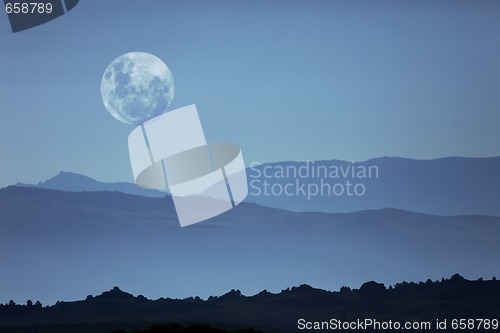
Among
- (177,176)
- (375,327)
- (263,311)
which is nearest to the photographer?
(177,176)

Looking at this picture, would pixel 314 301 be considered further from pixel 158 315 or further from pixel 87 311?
pixel 87 311

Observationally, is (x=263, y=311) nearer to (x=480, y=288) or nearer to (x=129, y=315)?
(x=129, y=315)

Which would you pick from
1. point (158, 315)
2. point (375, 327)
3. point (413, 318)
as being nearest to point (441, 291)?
point (413, 318)

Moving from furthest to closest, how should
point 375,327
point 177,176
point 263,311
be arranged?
point 263,311 < point 375,327 < point 177,176

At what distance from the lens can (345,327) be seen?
27266mm

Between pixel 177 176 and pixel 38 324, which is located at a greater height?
pixel 177 176

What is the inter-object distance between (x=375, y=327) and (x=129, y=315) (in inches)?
271

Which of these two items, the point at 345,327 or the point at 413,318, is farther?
the point at 413,318

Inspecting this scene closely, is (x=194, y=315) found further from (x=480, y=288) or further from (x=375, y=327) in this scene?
(x=480, y=288)

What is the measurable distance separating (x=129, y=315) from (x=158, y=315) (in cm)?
81

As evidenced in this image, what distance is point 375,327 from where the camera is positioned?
2691 cm

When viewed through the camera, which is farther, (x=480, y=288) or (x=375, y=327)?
(x=480, y=288)

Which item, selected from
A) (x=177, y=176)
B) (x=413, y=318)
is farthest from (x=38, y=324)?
(x=413, y=318)

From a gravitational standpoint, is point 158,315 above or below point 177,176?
below
